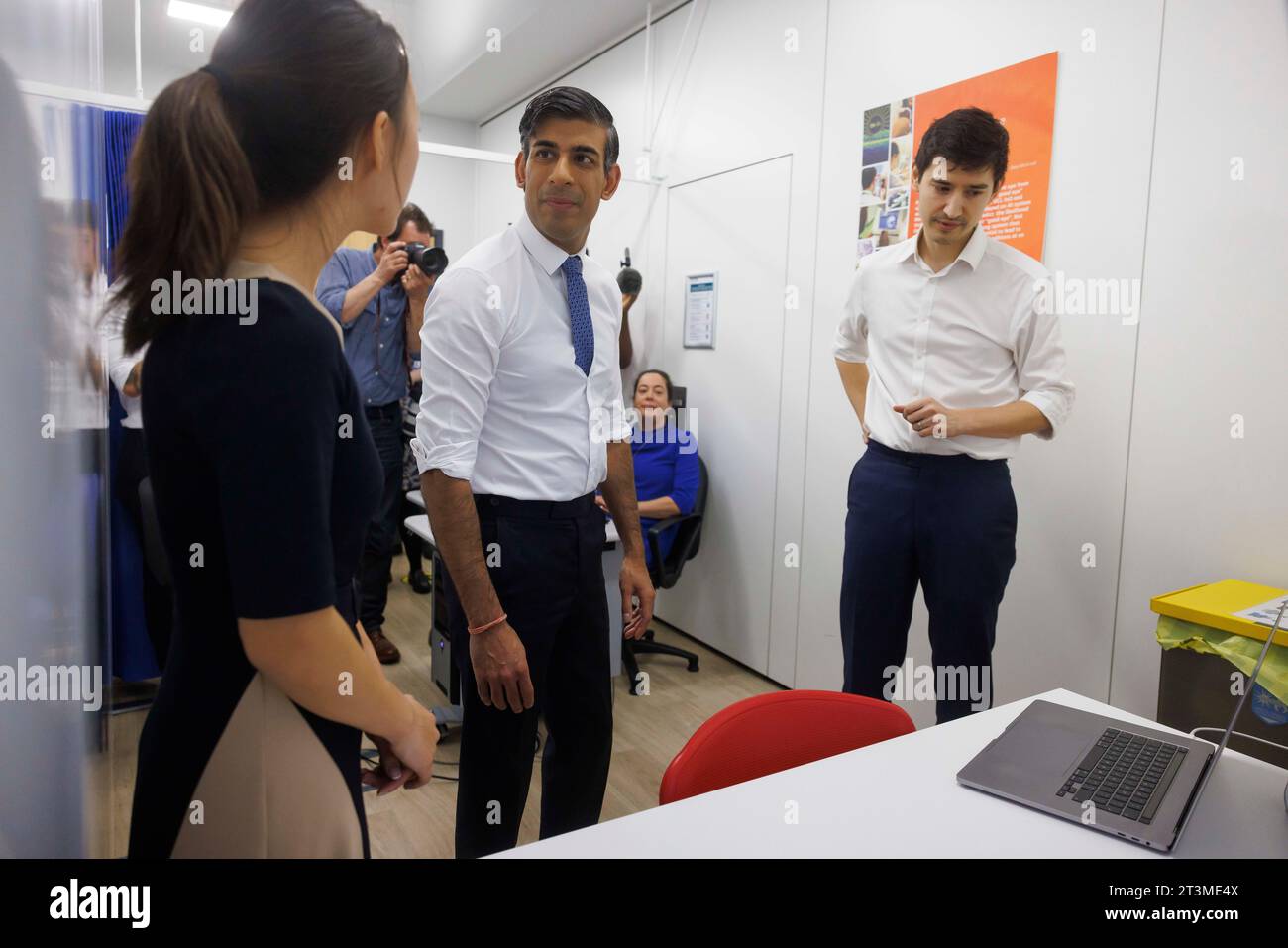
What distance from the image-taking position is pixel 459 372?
5.19ft

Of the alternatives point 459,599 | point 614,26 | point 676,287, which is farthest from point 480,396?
point 614,26

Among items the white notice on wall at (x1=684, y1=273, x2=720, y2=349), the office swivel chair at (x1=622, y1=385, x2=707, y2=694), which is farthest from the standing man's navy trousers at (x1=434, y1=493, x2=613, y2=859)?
the white notice on wall at (x1=684, y1=273, x2=720, y2=349)

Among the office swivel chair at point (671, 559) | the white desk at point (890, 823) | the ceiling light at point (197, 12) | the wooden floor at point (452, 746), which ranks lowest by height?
the wooden floor at point (452, 746)

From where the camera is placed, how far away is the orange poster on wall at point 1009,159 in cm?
249

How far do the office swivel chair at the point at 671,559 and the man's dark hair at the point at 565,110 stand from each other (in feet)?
6.64

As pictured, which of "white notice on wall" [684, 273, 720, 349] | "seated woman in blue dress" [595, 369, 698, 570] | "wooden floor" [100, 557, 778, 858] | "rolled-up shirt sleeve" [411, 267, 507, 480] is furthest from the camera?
"white notice on wall" [684, 273, 720, 349]

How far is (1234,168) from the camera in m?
2.03

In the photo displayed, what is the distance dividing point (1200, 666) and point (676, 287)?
9.78 ft

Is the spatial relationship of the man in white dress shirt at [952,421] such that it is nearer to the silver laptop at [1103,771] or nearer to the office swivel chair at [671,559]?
the silver laptop at [1103,771]

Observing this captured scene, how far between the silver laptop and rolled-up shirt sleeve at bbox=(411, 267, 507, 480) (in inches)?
38.8

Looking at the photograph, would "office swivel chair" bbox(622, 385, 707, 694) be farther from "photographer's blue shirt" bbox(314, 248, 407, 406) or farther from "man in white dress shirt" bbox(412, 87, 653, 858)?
"man in white dress shirt" bbox(412, 87, 653, 858)

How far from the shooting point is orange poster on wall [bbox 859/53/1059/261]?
249cm

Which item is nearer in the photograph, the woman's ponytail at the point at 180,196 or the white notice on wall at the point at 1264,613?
the woman's ponytail at the point at 180,196

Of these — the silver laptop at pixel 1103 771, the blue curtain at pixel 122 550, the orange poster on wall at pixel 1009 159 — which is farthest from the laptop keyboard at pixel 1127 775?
the blue curtain at pixel 122 550
